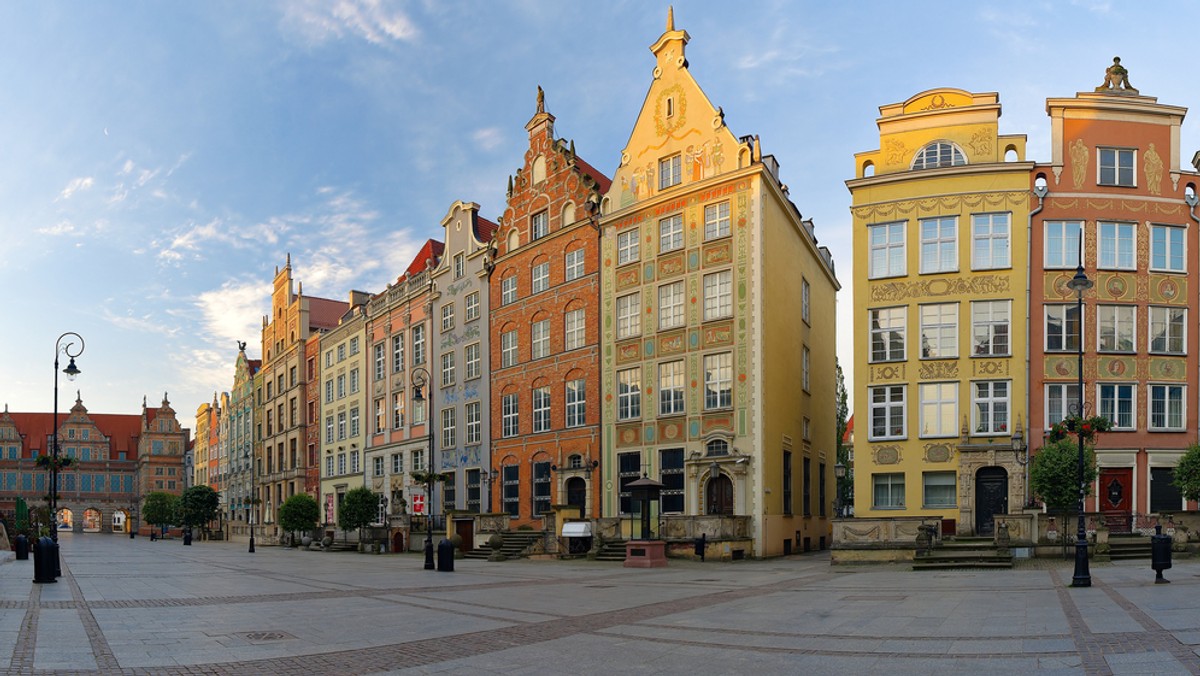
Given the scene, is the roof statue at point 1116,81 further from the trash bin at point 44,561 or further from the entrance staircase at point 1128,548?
the trash bin at point 44,561

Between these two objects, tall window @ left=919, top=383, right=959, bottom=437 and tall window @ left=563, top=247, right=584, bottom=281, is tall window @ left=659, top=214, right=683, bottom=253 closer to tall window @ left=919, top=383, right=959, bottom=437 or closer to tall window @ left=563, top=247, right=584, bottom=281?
tall window @ left=563, top=247, right=584, bottom=281

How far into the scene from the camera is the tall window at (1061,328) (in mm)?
35656

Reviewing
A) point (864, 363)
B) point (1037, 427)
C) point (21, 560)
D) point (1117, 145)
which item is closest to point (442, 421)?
point (21, 560)

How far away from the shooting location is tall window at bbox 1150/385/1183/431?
35375mm

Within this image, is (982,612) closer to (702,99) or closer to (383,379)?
(702,99)

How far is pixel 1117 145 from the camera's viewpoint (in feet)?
118

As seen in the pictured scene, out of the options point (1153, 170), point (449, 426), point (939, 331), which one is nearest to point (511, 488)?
point (449, 426)

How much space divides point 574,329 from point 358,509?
18.2 meters

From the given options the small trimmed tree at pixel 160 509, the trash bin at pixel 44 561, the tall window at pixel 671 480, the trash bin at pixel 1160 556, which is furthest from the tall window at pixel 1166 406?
the small trimmed tree at pixel 160 509

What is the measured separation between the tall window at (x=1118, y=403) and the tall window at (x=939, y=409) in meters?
5.06

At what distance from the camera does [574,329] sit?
4644cm

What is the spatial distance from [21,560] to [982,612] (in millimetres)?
36911

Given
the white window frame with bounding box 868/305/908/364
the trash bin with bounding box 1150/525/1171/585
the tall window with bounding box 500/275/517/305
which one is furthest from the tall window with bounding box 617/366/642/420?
the trash bin with bounding box 1150/525/1171/585

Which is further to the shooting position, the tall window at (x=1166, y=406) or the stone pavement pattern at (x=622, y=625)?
the tall window at (x=1166, y=406)
